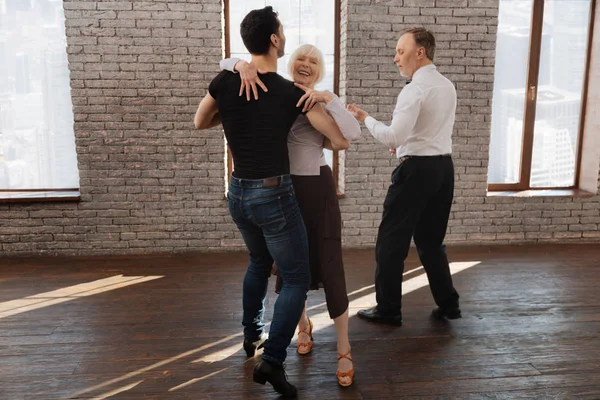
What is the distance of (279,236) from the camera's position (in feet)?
7.18

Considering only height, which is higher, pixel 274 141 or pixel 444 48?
pixel 444 48

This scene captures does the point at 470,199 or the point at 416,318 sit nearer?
the point at 416,318

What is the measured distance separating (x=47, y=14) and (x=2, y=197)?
1618 millimetres

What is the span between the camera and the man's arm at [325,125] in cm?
211

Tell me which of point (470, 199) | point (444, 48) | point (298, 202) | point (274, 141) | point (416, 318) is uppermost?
point (444, 48)

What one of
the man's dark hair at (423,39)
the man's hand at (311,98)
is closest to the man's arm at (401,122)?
the man's dark hair at (423,39)

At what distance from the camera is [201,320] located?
3184mm

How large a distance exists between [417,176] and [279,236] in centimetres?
103

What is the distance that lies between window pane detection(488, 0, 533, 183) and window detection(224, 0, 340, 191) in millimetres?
1554

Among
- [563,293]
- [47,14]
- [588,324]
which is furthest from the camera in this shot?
[47,14]

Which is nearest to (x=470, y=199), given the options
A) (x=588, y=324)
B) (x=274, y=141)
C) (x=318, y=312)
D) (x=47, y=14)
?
(x=588, y=324)

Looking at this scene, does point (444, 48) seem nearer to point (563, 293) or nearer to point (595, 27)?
point (595, 27)

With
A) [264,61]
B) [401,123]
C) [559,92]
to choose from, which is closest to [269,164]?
[264,61]

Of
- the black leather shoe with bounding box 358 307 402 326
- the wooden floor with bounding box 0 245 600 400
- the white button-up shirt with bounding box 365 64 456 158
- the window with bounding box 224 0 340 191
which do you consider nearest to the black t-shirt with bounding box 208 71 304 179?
the white button-up shirt with bounding box 365 64 456 158
